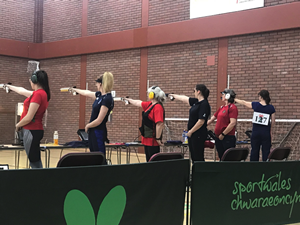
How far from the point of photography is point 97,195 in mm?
2477

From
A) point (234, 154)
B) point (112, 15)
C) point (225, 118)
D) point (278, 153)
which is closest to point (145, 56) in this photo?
point (112, 15)

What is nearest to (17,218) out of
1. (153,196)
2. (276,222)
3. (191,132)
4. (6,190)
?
(6,190)

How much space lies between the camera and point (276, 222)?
11.0ft

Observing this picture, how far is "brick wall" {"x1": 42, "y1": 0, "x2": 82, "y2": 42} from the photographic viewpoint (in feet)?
41.6

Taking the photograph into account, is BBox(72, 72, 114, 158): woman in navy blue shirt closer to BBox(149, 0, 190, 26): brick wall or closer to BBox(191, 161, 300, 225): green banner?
BBox(191, 161, 300, 225): green banner

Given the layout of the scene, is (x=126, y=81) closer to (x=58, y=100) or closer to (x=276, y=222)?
(x=58, y=100)

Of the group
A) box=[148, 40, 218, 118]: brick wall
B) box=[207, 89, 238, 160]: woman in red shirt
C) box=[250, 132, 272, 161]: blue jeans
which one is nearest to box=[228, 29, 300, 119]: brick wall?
box=[148, 40, 218, 118]: brick wall

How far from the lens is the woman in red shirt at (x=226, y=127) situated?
585cm

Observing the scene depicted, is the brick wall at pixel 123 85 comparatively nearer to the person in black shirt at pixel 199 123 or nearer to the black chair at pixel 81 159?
the person in black shirt at pixel 199 123

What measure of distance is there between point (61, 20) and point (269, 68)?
8.03 meters

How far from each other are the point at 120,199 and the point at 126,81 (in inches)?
359

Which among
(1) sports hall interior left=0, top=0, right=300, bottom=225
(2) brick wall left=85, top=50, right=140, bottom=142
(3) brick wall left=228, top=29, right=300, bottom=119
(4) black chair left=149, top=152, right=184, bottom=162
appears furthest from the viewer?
(2) brick wall left=85, top=50, right=140, bottom=142

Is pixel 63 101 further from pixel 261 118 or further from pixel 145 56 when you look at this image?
pixel 261 118

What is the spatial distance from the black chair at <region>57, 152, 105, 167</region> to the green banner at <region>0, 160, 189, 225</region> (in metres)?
0.55
